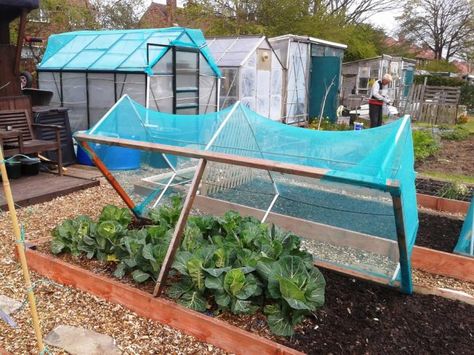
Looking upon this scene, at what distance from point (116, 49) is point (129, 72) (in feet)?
4.11

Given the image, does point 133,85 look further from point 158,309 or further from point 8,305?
point 158,309

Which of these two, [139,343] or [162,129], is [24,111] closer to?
[162,129]

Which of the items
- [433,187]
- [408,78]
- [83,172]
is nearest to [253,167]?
[433,187]

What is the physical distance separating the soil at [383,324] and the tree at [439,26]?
40.6m

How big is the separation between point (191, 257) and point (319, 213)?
163cm

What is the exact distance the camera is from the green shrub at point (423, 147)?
30.7 ft

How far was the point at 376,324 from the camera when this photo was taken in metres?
2.86

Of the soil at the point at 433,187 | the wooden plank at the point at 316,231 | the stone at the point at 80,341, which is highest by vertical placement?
the wooden plank at the point at 316,231

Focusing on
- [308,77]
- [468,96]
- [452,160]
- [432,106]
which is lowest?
[452,160]

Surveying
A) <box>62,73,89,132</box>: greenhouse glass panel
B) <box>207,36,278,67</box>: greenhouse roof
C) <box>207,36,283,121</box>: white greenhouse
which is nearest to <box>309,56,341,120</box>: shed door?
<box>207,36,283,121</box>: white greenhouse

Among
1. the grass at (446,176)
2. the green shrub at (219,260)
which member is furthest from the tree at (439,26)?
the green shrub at (219,260)

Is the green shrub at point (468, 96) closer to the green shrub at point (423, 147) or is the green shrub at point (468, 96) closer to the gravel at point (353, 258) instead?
the green shrub at point (423, 147)

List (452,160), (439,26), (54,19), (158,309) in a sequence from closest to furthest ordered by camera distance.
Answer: (158,309), (452,160), (54,19), (439,26)

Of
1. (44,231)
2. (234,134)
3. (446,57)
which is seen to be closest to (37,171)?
(44,231)
